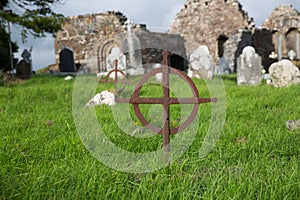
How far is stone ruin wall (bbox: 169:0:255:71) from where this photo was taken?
19788 mm

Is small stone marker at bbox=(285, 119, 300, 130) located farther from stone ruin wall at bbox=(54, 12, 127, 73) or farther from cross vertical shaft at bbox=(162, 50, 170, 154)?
stone ruin wall at bbox=(54, 12, 127, 73)

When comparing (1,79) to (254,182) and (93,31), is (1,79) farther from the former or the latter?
(93,31)

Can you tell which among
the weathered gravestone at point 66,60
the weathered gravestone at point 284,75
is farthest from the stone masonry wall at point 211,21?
the weathered gravestone at point 284,75

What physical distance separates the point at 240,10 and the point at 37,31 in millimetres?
12938

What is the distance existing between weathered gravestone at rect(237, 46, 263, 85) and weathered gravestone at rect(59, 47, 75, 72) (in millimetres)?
14418

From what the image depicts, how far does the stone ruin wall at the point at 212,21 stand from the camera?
19.8 meters

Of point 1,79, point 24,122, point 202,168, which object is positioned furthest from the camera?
point 1,79

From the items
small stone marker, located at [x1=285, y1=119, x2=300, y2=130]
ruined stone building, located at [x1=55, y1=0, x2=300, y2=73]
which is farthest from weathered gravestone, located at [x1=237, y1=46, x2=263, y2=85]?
ruined stone building, located at [x1=55, y1=0, x2=300, y2=73]

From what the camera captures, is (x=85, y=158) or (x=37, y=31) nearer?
(x=85, y=158)

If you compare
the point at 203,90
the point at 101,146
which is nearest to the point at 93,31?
the point at 203,90

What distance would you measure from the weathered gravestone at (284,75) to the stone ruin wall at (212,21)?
1086 centimetres

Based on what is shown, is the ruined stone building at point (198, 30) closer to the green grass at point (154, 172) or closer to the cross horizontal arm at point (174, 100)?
the green grass at point (154, 172)

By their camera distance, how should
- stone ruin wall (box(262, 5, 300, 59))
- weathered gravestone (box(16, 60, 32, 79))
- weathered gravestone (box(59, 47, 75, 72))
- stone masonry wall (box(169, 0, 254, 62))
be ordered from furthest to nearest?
stone ruin wall (box(262, 5, 300, 59)), weathered gravestone (box(59, 47, 75, 72)), stone masonry wall (box(169, 0, 254, 62)), weathered gravestone (box(16, 60, 32, 79))

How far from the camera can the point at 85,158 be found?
8.02 ft
